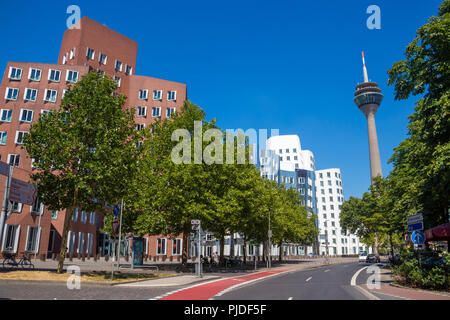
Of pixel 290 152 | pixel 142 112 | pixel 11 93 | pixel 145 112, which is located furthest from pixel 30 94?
pixel 290 152

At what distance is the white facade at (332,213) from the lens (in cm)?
13162

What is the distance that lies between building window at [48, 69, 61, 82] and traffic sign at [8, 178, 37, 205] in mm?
40712

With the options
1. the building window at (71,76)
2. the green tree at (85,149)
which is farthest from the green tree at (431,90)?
the building window at (71,76)

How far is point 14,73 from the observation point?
5397 centimetres

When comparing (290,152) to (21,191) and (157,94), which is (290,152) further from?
(21,191)

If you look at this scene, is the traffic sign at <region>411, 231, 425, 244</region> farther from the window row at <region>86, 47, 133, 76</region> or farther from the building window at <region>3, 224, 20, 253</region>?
the window row at <region>86, 47, 133, 76</region>

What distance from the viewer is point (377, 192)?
50.1 metres

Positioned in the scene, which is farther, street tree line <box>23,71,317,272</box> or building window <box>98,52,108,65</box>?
building window <box>98,52,108,65</box>

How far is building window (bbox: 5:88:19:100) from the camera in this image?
5268 cm

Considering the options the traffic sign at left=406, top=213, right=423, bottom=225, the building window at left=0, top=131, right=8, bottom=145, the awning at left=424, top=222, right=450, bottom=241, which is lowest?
the awning at left=424, top=222, right=450, bottom=241

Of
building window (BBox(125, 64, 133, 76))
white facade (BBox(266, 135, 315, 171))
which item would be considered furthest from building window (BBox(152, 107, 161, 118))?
white facade (BBox(266, 135, 315, 171))

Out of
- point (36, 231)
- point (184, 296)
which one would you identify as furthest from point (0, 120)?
point (184, 296)

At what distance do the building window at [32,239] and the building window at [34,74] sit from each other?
26.2m
